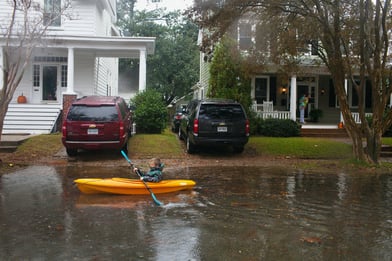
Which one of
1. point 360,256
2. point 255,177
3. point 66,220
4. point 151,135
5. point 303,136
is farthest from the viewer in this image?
point 303,136

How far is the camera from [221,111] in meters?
14.3

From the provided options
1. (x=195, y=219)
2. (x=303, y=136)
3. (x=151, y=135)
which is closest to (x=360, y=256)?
(x=195, y=219)

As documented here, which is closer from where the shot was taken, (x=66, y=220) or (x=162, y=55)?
(x=66, y=220)

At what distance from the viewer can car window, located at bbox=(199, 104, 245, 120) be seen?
46.7ft

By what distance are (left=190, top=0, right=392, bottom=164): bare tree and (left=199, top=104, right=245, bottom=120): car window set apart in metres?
2.53

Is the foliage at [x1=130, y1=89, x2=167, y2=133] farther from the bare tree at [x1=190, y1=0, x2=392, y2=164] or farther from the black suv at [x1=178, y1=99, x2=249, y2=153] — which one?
the bare tree at [x1=190, y1=0, x2=392, y2=164]

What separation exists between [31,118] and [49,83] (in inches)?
137

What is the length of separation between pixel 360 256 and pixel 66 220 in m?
4.31

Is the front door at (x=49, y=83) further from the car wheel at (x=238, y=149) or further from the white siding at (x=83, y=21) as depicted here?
the car wheel at (x=238, y=149)

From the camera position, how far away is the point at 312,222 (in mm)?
6836

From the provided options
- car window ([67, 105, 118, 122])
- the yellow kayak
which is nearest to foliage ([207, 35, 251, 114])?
car window ([67, 105, 118, 122])

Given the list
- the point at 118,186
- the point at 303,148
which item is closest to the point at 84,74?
the point at 303,148

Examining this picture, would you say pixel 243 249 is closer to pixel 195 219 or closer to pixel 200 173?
pixel 195 219

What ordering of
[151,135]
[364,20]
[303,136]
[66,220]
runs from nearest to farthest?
[66,220]
[364,20]
[151,135]
[303,136]
